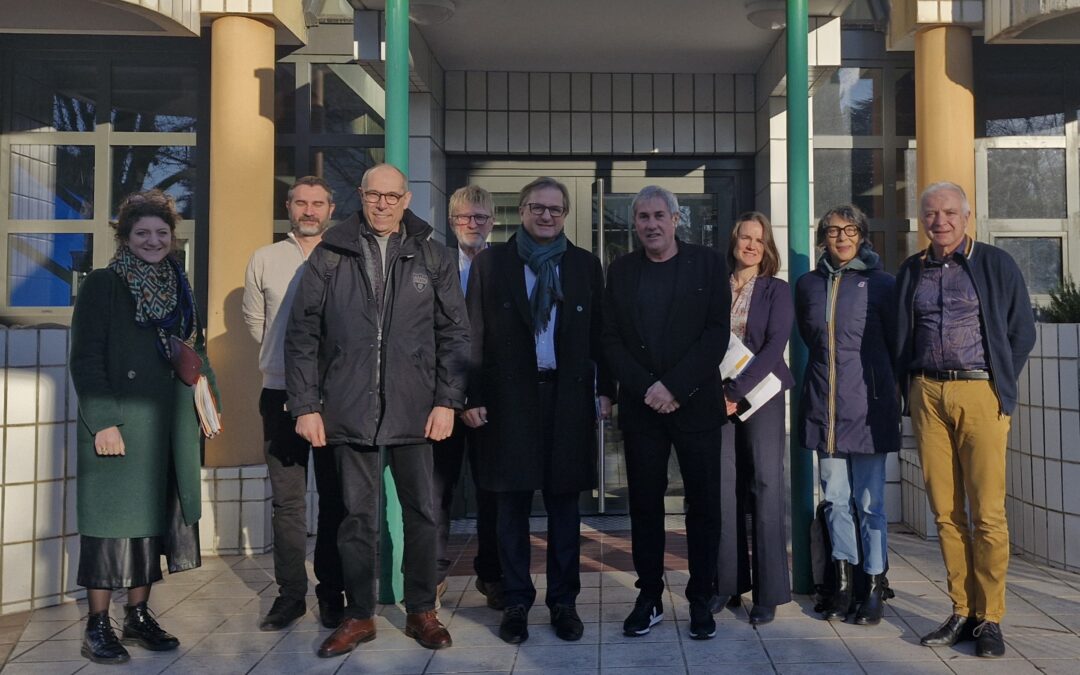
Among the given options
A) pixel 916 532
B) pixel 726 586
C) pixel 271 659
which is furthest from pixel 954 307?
pixel 271 659

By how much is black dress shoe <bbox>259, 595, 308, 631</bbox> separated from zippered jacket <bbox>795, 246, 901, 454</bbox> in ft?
7.73

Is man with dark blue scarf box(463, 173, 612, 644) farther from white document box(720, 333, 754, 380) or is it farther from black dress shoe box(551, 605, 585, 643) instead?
white document box(720, 333, 754, 380)

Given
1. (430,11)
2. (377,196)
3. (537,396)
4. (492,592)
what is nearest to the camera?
(377,196)

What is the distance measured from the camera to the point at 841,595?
156 inches

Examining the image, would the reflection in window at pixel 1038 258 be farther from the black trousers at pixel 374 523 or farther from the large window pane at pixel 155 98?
the large window pane at pixel 155 98

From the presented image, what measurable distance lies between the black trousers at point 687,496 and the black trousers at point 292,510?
1.29 meters

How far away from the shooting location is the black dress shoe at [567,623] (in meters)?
3.75

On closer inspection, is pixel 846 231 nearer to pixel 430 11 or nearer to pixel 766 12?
pixel 766 12

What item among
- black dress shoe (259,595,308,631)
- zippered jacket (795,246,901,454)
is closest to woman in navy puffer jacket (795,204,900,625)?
zippered jacket (795,246,901,454)

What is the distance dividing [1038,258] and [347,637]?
5235mm

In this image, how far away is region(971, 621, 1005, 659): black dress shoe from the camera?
11.4 feet

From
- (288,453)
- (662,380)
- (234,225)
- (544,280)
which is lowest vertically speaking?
(288,453)

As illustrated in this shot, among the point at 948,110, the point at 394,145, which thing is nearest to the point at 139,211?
the point at 394,145

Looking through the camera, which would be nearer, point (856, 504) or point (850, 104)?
point (856, 504)
